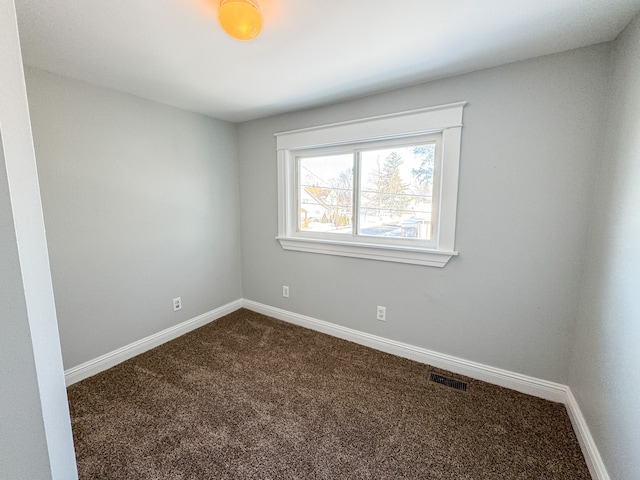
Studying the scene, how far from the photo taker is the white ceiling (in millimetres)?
1258

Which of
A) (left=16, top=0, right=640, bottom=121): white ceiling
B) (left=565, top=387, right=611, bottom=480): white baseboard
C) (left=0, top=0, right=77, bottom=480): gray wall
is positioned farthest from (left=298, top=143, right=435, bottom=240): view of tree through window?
(left=0, top=0, right=77, bottom=480): gray wall

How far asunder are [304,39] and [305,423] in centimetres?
219

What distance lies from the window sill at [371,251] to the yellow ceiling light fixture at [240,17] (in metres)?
1.71

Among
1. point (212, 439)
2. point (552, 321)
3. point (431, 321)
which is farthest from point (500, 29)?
point (212, 439)

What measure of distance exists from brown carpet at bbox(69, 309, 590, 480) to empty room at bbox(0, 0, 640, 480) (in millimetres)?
14

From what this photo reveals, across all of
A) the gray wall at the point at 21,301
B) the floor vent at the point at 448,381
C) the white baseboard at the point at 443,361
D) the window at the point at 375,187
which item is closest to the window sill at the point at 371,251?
the window at the point at 375,187

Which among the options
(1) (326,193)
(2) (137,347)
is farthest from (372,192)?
(2) (137,347)

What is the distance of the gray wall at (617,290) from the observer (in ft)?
3.85

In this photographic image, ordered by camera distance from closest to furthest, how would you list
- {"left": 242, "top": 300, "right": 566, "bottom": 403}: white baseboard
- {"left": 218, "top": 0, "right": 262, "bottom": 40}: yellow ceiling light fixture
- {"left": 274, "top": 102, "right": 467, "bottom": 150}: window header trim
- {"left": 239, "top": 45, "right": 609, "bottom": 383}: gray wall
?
1. {"left": 218, "top": 0, "right": 262, "bottom": 40}: yellow ceiling light fixture
2. {"left": 239, "top": 45, "right": 609, "bottom": 383}: gray wall
3. {"left": 242, "top": 300, "right": 566, "bottom": 403}: white baseboard
4. {"left": 274, "top": 102, "right": 467, "bottom": 150}: window header trim

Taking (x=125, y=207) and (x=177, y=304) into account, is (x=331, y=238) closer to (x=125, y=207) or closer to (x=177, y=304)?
(x=177, y=304)

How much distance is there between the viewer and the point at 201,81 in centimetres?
200

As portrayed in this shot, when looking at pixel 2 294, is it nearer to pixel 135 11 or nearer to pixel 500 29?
pixel 135 11

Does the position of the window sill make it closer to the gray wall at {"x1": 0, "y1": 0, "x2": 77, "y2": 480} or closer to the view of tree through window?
the view of tree through window

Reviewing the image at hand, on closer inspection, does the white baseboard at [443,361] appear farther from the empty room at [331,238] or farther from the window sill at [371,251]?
the window sill at [371,251]
